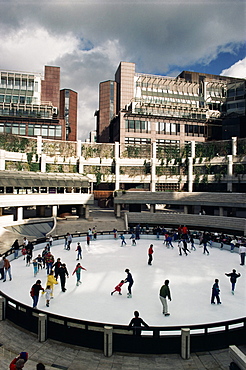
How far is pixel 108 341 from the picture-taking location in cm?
862

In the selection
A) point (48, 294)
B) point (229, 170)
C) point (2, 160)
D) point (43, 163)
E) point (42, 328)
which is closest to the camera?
point (42, 328)

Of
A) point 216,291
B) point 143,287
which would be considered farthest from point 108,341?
point 143,287

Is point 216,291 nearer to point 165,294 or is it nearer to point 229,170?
point 165,294

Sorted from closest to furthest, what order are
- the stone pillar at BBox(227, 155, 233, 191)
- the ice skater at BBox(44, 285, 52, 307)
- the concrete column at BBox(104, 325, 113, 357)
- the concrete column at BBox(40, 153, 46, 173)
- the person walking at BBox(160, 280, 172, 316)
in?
the concrete column at BBox(104, 325, 113, 357) < the person walking at BBox(160, 280, 172, 316) < the ice skater at BBox(44, 285, 52, 307) < the concrete column at BBox(40, 153, 46, 173) < the stone pillar at BBox(227, 155, 233, 191)

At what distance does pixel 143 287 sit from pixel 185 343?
6.14 m

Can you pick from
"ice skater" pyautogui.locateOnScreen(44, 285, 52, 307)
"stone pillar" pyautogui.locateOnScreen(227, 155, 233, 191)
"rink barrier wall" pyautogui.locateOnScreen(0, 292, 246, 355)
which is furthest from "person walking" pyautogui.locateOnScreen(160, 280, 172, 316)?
"stone pillar" pyautogui.locateOnScreen(227, 155, 233, 191)

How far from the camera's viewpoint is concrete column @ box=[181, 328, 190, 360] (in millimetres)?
8461

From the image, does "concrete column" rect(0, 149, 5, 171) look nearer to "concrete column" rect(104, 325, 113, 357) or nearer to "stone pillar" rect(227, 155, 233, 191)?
Result: "concrete column" rect(104, 325, 113, 357)

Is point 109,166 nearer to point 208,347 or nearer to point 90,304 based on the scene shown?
point 90,304

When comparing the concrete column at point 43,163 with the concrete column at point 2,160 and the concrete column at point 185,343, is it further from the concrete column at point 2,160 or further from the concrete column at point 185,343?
the concrete column at point 185,343

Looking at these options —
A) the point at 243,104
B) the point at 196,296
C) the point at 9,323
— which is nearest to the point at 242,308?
the point at 196,296

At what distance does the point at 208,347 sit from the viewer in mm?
8828

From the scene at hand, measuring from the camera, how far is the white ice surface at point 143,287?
11180mm

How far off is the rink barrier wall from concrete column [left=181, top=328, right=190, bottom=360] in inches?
4.2
